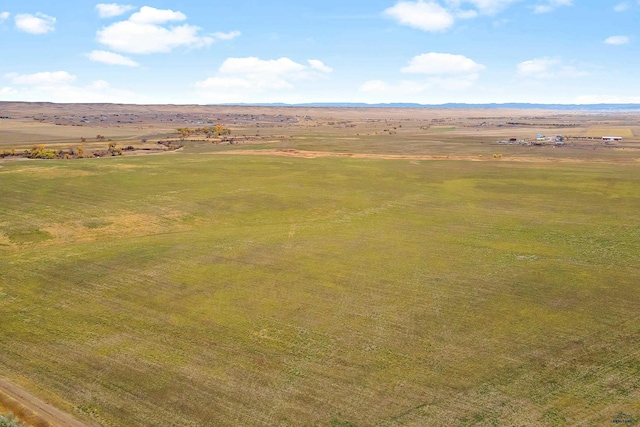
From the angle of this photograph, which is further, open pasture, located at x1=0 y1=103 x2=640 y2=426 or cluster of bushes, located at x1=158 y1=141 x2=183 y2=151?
cluster of bushes, located at x1=158 y1=141 x2=183 y2=151

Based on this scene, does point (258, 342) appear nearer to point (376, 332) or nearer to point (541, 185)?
point (376, 332)

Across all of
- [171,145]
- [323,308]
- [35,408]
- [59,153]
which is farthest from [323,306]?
[171,145]

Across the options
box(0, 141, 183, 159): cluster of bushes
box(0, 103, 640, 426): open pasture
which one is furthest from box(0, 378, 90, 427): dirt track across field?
box(0, 141, 183, 159): cluster of bushes

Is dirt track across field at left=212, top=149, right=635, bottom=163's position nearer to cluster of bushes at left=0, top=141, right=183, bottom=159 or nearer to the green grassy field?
cluster of bushes at left=0, top=141, right=183, bottom=159

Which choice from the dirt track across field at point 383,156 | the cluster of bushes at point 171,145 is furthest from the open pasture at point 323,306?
the cluster of bushes at point 171,145

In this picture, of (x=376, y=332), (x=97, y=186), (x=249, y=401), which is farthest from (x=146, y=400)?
(x=97, y=186)
